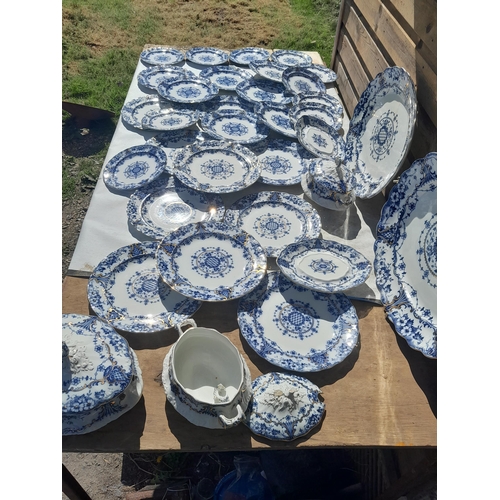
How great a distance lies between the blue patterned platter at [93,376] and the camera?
107 cm

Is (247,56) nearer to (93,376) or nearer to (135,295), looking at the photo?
(135,295)

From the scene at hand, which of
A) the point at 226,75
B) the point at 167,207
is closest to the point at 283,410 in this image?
the point at 167,207

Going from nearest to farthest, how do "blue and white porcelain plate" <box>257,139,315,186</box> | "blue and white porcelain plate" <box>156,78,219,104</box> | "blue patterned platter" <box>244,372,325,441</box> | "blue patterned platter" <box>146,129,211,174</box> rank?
1. "blue patterned platter" <box>244,372,325,441</box>
2. "blue and white porcelain plate" <box>257,139,315,186</box>
3. "blue patterned platter" <box>146,129,211,174</box>
4. "blue and white porcelain plate" <box>156,78,219,104</box>

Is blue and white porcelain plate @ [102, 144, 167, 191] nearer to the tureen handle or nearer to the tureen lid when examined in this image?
the tureen lid

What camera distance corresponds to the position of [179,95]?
253 cm

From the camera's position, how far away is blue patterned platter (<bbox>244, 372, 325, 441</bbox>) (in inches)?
46.3

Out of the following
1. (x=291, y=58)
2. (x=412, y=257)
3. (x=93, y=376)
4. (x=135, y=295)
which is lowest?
(x=135, y=295)

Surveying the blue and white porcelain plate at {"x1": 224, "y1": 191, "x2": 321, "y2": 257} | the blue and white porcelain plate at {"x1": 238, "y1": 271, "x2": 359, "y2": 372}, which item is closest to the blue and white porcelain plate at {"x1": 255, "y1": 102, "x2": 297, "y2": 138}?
the blue and white porcelain plate at {"x1": 224, "y1": 191, "x2": 321, "y2": 257}

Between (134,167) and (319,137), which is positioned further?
(319,137)

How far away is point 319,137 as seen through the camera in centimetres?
226

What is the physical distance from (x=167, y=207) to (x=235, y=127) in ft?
2.40

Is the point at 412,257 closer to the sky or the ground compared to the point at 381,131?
closer to the ground

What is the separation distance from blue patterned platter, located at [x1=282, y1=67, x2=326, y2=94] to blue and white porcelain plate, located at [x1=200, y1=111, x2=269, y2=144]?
16.3 inches

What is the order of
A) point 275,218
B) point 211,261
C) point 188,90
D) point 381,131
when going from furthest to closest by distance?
point 188,90 < point 381,131 < point 275,218 < point 211,261
